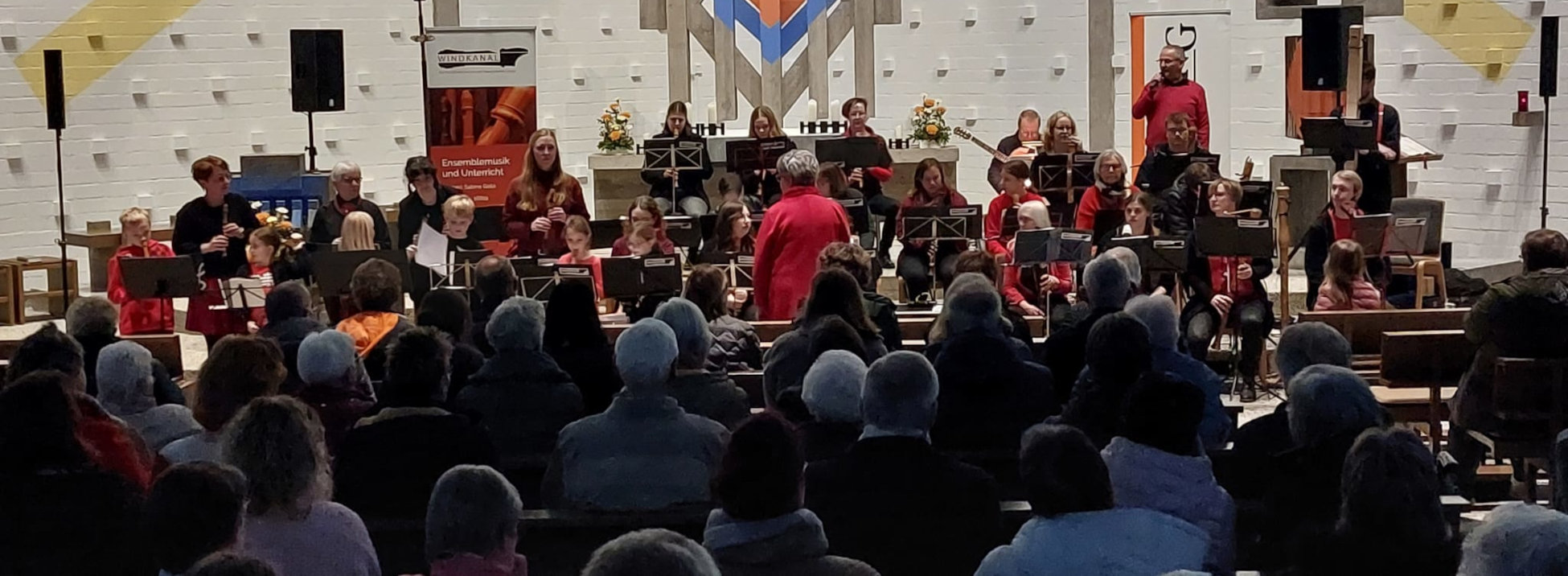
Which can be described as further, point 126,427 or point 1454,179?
point 1454,179

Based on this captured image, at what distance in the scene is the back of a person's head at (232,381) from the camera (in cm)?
519

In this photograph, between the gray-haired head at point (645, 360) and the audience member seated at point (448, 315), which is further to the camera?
the audience member seated at point (448, 315)

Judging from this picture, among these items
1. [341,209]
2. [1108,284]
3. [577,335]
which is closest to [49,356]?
[577,335]

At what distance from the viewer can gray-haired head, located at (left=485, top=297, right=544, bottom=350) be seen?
19.1 feet

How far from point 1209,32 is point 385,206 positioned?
587 cm

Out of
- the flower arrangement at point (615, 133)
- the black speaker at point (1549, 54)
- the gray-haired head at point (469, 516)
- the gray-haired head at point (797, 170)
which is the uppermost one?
A: the black speaker at point (1549, 54)

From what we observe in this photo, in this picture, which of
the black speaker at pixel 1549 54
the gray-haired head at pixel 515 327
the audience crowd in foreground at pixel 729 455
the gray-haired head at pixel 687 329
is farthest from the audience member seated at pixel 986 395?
the black speaker at pixel 1549 54

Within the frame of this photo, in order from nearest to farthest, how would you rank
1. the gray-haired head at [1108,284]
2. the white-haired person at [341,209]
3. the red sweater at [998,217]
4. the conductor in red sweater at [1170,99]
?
the gray-haired head at [1108,284]
the white-haired person at [341,209]
the red sweater at [998,217]
the conductor in red sweater at [1170,99]

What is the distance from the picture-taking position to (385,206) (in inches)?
551

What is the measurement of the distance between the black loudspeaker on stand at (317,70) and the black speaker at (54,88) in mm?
1516

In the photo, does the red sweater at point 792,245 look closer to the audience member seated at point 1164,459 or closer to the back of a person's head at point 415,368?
the back of a person's head at point 415,368

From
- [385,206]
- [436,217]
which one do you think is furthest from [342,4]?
[436,217]

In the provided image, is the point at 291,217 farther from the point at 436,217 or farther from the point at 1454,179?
the point at 1454,179

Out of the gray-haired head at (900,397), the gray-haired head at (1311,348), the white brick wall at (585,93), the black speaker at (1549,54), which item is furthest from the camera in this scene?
the white brick wall at (585,93)
